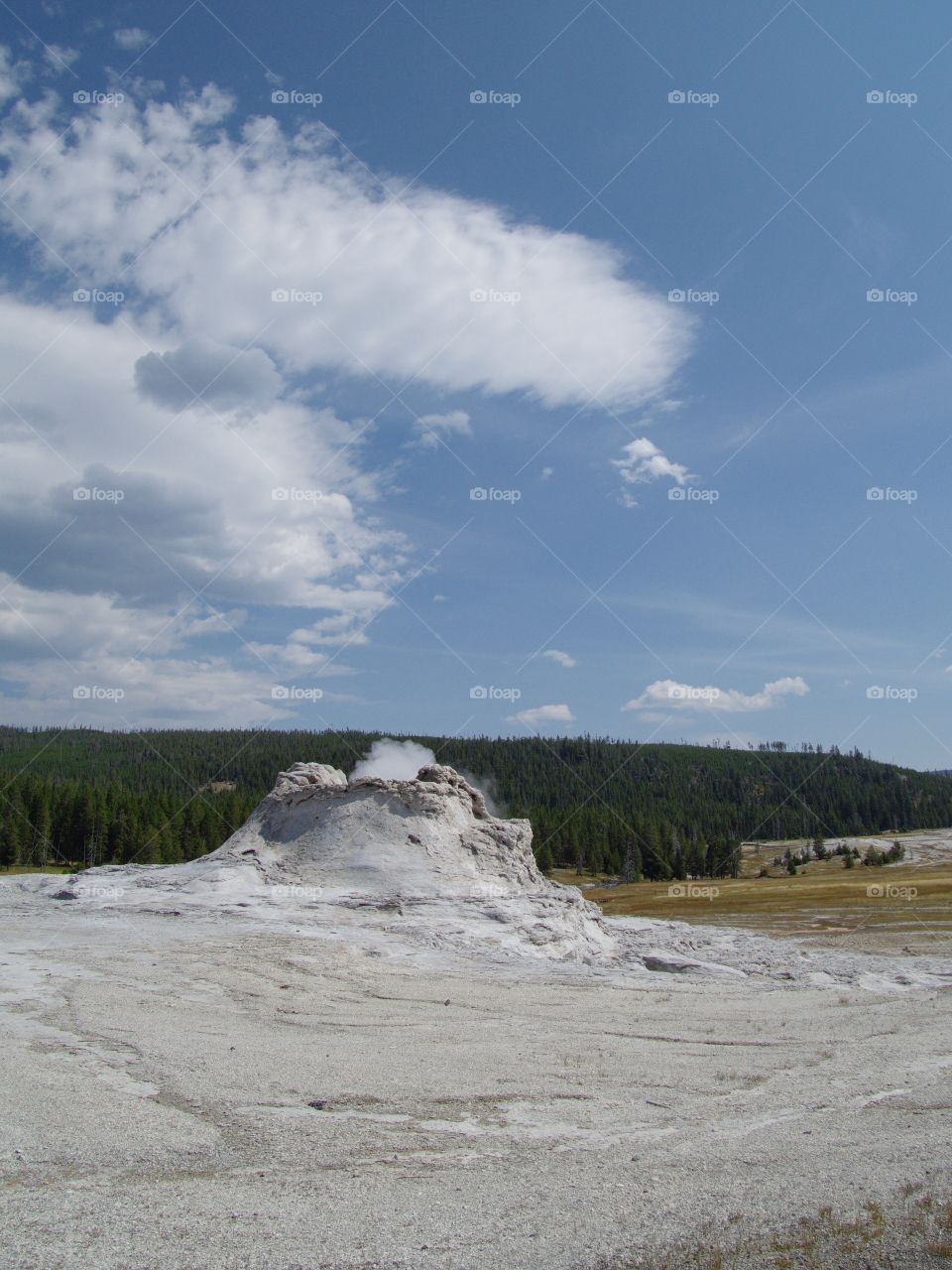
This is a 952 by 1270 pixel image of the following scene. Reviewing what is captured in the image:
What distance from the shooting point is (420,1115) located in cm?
1159

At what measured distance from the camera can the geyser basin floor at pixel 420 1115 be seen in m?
7.84

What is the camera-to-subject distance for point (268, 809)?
117 feet

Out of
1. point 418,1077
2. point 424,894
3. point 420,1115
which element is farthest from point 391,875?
point 420,1115

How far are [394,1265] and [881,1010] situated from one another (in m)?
17.9

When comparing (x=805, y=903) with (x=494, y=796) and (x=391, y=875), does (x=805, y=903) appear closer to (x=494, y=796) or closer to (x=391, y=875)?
(x=391, y=875)

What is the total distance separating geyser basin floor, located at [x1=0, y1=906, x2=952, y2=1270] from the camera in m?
7.84

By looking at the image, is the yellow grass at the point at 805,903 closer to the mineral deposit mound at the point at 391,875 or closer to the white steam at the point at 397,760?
the white steam at the point at 397,760

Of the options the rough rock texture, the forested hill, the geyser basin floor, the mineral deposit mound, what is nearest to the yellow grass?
the rough rock texture

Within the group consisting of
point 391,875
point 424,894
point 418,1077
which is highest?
point 391,875

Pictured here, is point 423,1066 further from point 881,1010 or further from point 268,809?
point 268,809

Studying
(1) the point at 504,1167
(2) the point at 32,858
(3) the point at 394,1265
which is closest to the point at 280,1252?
(3) the point at 394,1265

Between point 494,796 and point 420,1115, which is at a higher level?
point 494,796

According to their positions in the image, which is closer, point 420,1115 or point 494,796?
point 420,1115

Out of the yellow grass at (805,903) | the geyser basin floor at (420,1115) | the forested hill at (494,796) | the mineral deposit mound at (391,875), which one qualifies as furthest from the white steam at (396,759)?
the forested hill at (494,796)
